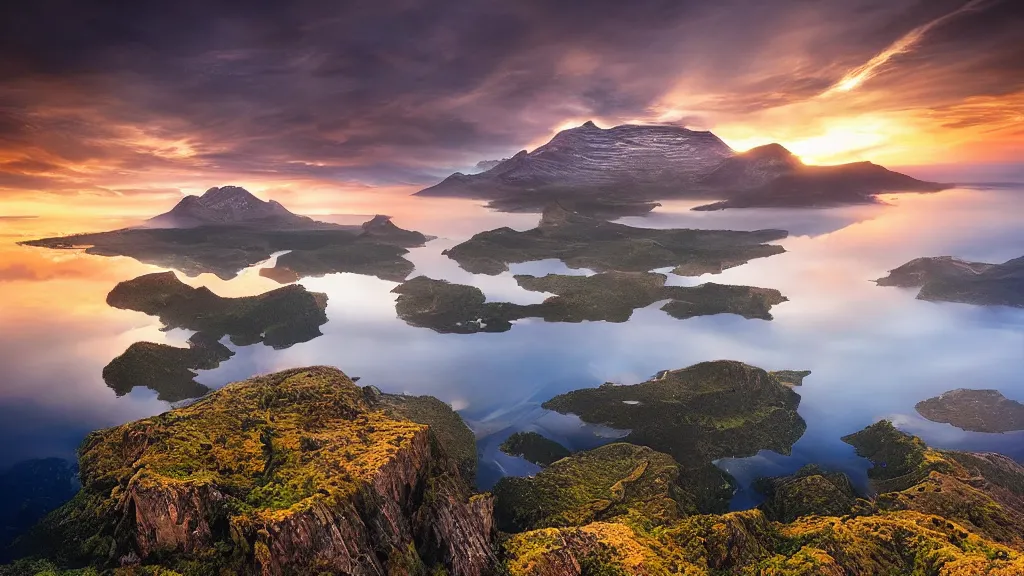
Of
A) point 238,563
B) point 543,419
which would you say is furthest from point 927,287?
point 238,563

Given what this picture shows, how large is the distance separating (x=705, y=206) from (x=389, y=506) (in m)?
190

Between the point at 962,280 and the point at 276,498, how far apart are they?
425 ft

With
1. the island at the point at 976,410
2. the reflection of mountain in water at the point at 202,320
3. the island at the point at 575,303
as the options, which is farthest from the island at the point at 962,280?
the reflection of mountain in water at the point at 202,320

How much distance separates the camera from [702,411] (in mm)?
63656

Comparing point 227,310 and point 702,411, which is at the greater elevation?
point 227,310

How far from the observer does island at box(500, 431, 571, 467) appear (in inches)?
2058

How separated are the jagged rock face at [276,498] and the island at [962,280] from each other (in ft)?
363

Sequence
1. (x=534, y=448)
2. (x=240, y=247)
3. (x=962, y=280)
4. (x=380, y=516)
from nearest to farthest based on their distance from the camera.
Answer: (x=380, y=516) < (x=534, y=448) < (x=962, y=280) < (x=240, y=247)

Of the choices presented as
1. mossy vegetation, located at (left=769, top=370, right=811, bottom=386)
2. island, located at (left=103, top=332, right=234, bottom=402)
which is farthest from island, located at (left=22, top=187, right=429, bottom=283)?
mossy vegetation, located at (left=769, top=370, right=811, bottom=386)

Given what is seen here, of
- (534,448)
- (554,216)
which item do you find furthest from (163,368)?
(554,216)

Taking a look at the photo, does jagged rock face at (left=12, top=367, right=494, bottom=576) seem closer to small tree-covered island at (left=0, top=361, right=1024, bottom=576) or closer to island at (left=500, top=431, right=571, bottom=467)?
small tree-covered island at (left=0, top=361, right=1024, bottom=576)

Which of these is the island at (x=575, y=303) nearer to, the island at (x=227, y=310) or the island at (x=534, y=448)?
the island at (x=227, y=310)

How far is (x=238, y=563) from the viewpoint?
15.5 m

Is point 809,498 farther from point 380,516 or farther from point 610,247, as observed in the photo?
point 610,247
